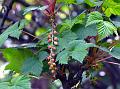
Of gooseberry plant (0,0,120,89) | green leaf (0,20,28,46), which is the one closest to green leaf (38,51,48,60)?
gooseberry plant (0,0,120,89)

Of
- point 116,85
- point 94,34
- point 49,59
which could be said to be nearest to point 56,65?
point 49,59

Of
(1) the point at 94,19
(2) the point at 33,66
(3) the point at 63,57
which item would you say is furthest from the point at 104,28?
(2) the point at 33,66

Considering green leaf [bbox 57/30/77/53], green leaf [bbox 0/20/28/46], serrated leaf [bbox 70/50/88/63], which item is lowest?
serrated leaf [bbox 70/50/88/63]

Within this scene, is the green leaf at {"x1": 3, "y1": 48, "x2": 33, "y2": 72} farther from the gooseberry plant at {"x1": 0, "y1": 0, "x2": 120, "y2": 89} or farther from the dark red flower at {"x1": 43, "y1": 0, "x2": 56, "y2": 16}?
the dark red flower at {"x1": 43, "y1": 0, "x2": 56, "y2": 16}

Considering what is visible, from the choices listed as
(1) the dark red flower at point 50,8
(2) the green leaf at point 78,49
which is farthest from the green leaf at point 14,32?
(2) the green leaf at point 78,49

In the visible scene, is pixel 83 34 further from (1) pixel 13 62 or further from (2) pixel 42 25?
(2) pixel 42 25
